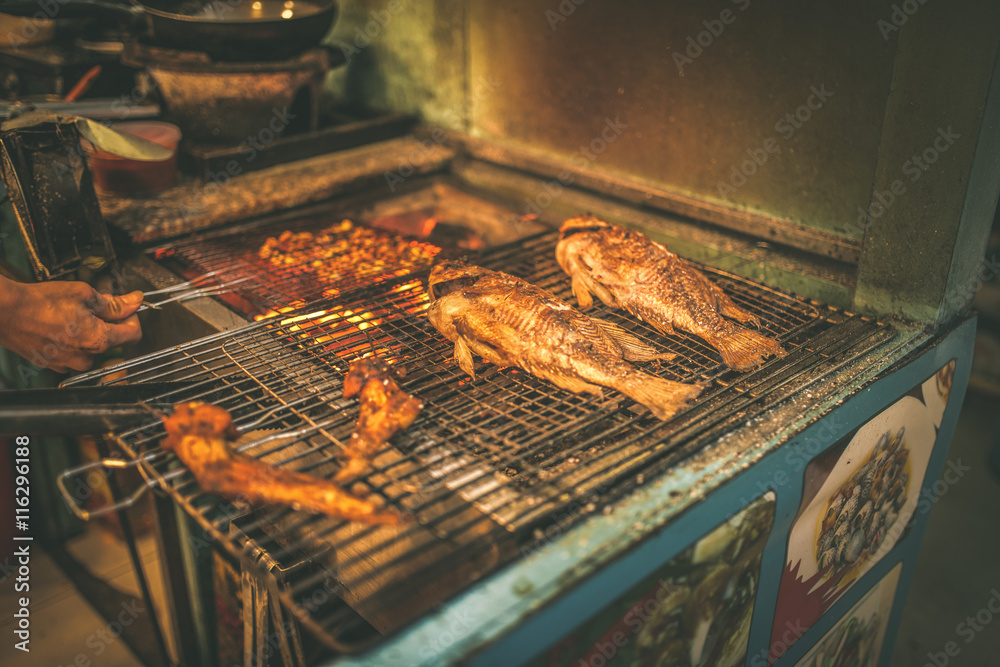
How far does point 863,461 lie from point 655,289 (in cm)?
102

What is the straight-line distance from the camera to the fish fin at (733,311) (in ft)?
9.36

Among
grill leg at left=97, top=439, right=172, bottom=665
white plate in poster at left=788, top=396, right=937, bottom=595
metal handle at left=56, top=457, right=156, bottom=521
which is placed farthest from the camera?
grill leg at left=97, top=439, right=172, bottom=665

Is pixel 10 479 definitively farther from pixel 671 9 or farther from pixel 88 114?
pixel 671 9

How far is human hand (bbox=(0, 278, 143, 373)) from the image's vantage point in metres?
2.75

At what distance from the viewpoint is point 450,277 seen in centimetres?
Result: 298

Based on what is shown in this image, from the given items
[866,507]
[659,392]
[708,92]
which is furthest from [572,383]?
[708,92]

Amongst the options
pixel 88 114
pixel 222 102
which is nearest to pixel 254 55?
pixel 222 102

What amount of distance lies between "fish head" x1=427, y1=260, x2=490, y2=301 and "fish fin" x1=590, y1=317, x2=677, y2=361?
0.56m

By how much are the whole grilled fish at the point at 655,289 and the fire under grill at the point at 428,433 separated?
0.25ft

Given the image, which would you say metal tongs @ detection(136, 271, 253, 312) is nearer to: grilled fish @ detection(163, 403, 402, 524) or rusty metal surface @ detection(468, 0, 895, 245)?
grilled fish @ detection(163, 403, 402, 524)

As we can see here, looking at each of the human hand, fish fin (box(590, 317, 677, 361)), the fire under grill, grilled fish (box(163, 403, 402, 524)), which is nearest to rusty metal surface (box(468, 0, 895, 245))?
the fire under grill

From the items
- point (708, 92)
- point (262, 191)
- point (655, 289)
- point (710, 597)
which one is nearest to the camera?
point (710, 597)

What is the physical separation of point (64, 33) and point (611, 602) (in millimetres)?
5499

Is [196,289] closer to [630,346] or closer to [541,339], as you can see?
[541,339]
